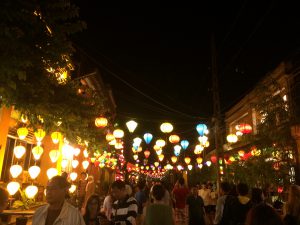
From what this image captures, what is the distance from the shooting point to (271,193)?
49.2 feet

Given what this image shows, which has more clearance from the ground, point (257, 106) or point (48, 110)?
point (257, 106)

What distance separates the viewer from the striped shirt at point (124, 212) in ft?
18.6

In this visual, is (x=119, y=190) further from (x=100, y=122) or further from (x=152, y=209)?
(x=100, y=122)

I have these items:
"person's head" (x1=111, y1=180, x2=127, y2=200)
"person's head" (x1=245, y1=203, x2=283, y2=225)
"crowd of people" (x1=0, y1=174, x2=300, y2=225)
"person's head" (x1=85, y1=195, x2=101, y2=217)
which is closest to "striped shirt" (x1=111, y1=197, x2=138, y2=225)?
"crowd of people" (x1=0, y1=174, x2=300, y2=225)

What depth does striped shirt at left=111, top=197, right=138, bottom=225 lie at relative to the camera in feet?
18.6

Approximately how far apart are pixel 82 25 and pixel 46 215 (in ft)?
17.7

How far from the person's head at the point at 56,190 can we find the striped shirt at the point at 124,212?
1744 millimetres

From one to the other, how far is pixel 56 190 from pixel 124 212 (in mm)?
1898

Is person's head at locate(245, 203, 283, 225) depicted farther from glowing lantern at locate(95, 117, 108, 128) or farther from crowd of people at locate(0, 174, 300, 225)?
glowing lantern at locate(95, 117, 108, 128)

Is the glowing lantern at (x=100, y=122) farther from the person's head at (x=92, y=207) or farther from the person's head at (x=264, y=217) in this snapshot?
the person's head at (x=264, y=217)

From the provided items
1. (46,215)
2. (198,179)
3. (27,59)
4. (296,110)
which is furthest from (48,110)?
(198,179)

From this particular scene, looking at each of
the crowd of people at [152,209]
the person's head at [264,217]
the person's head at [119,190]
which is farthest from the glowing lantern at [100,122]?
the person's head at [264,217]

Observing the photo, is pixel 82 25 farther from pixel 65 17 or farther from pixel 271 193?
pixel 271 193

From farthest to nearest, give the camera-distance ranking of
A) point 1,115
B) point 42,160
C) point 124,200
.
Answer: point 42,160 → point 1,115 → point 124,200
